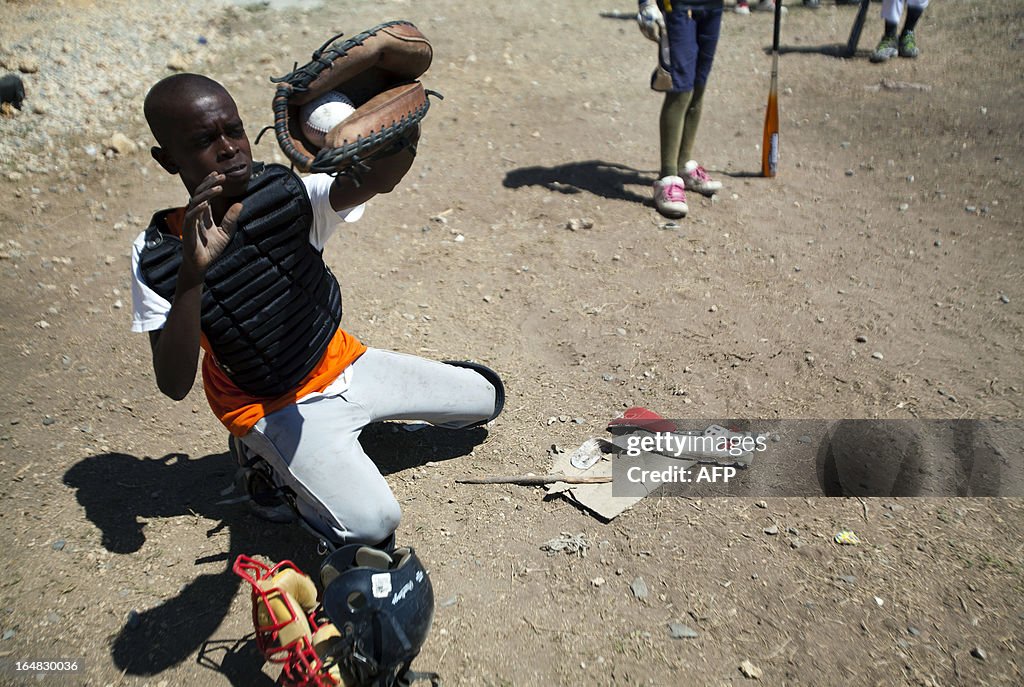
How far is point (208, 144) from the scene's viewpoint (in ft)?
7.98

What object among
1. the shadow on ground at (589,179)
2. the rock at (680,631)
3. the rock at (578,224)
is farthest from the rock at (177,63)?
the rock at (680,631)

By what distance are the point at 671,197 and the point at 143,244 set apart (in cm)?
357

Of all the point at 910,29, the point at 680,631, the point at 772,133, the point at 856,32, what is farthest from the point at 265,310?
the point at 910,29

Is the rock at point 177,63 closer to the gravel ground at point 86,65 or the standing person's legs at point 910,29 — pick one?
the gravel ground at point 86,65

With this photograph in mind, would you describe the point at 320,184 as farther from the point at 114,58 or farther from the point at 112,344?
the point at 114,58

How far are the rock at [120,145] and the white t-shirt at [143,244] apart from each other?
3476 millimetres

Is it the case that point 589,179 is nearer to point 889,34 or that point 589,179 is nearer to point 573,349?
point 573,349

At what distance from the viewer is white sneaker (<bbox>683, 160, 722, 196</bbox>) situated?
216 inches

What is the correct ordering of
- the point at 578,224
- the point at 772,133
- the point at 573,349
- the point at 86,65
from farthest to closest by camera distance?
the point at 86,65
the point at 772,133
the point at 578,224
the point at 573,349

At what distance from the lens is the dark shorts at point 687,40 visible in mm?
4965

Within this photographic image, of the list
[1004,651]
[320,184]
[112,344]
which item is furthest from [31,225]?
[1004,651]

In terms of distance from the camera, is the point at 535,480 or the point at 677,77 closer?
the point at 535,480

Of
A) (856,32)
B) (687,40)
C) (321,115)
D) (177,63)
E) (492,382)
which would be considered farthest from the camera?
(856,32)

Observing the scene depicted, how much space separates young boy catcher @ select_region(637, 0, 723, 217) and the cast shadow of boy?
2552 millimetres
